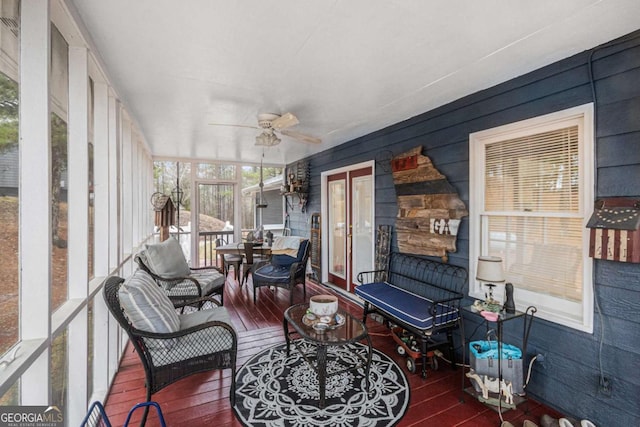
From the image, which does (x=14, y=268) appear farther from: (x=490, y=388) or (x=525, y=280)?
(x=525, y=280)

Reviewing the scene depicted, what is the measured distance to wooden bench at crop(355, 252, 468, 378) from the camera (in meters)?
2.48

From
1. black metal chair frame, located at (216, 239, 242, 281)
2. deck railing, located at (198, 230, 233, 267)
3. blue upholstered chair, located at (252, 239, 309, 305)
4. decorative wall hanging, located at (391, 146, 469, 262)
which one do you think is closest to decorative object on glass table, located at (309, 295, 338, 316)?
decorative wall hanging, located at (391, 146, 469, 262)

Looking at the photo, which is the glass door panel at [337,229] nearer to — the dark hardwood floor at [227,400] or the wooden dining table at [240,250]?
the wooden dining table at [240,250]

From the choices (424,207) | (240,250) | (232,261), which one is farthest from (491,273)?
(232,261)

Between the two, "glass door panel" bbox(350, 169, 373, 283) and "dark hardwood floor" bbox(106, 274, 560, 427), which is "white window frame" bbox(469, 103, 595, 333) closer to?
"dark hardwood floor" bbox(106, 274, 560, 427)

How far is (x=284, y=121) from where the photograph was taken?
297 cm

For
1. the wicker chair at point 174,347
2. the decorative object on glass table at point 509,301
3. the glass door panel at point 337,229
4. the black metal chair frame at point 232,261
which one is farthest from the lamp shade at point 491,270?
the black metal chair frame at point 232,261

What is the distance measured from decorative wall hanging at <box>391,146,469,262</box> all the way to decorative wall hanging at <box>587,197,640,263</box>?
0.99 meters

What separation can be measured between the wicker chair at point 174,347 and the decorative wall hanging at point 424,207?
2.16m

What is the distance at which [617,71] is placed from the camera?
1819 millimetres

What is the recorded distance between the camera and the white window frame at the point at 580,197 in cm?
195

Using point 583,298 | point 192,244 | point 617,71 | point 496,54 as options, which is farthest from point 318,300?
point 192,244

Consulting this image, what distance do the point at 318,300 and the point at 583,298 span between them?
1.92 m

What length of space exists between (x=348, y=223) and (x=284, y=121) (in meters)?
2.28
